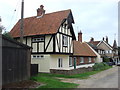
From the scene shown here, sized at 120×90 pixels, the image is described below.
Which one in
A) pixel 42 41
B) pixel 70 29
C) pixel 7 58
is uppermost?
pixel 70 29

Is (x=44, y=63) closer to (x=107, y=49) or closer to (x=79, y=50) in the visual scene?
(x=79, y=50)

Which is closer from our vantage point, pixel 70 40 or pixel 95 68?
pixel 70 40

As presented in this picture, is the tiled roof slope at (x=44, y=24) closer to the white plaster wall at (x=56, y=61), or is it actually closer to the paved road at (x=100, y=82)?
the white plaster wall at (x=56, y=61)

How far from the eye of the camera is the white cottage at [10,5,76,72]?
73.8ft

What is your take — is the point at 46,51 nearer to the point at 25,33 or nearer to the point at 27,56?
the point at 25,33

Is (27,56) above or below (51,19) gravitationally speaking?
below

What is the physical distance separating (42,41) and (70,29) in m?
5.67

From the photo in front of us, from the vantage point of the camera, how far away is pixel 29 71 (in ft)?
49.4

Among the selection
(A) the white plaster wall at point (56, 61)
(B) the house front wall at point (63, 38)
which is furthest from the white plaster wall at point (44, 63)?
(B) the house front wall at point (63, 38)

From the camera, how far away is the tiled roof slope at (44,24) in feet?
75.8

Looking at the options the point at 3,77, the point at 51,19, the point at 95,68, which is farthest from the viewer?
the point at 95,68

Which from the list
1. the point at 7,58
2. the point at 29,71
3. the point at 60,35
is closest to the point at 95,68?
the point at 60,35

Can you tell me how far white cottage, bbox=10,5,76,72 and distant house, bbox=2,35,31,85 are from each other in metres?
7.78

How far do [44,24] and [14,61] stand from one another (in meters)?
12.5
